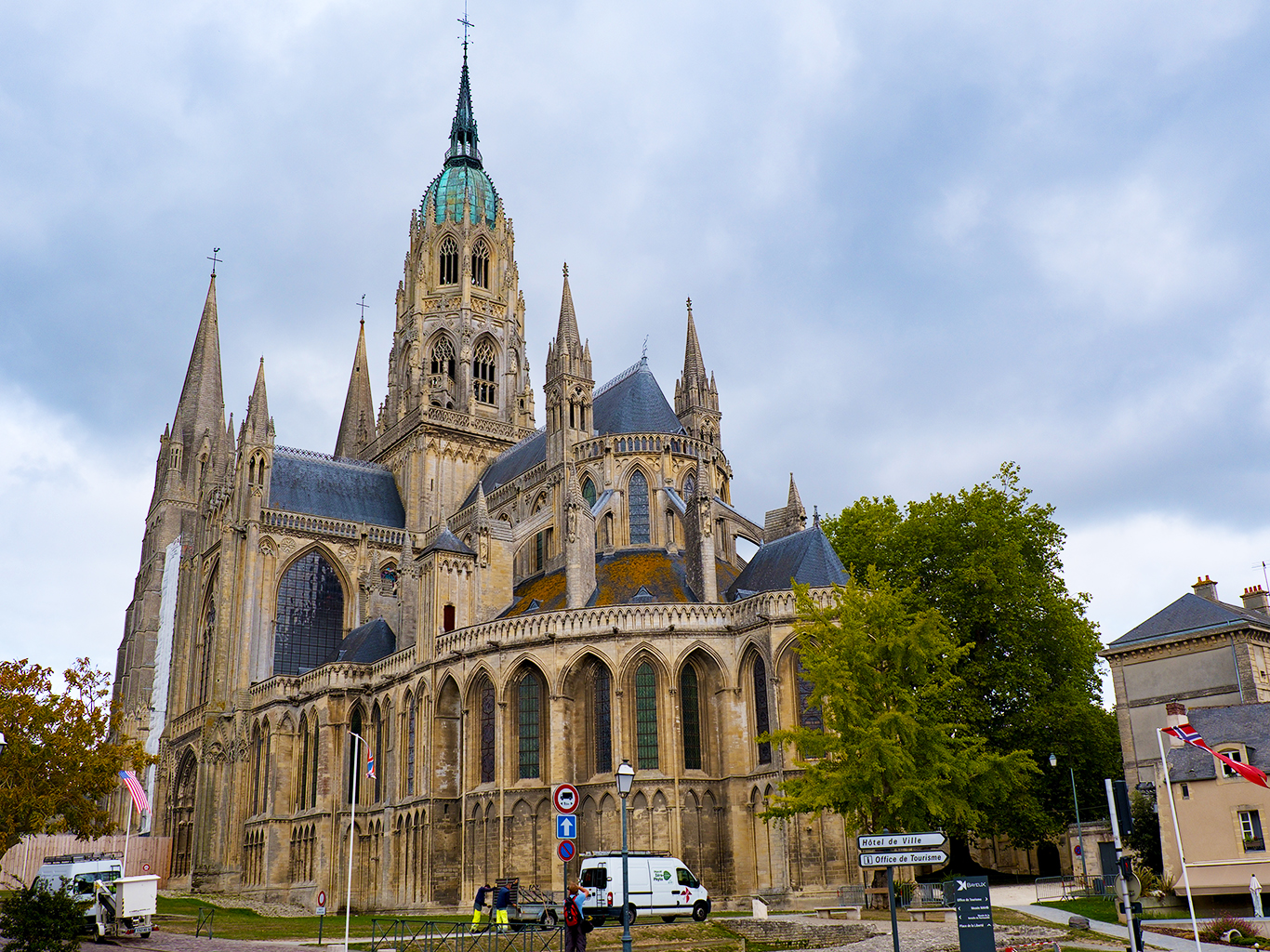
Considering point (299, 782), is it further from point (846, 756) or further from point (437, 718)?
point (846, 756)

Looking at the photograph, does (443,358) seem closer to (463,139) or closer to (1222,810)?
(463,139)

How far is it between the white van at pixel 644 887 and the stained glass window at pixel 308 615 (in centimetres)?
3329

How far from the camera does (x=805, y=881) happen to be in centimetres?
3562

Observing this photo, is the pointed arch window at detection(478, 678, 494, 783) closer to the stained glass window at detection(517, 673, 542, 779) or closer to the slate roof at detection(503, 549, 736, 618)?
the stained glass window at detection(517, 673, 542, 779)

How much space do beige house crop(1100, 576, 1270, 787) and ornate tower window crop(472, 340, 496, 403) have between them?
38.5 meters

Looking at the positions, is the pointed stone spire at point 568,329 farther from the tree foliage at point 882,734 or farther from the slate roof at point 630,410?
the tree foliage at point 882,734

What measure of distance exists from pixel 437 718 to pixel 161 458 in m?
51.8

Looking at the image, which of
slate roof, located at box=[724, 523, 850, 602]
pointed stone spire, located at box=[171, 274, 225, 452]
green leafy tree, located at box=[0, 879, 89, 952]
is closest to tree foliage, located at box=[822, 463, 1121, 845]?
slate roof, located at box=[724, 523, 850, 602]

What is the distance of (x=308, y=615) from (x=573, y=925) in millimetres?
42543

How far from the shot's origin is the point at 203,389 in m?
86.8

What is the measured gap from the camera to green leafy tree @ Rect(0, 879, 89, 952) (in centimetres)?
1785

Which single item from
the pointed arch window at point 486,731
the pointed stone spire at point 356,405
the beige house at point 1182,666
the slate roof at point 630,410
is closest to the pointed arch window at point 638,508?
the slate roof at point 630,410

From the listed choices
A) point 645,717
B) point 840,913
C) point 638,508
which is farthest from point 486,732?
point 840,913

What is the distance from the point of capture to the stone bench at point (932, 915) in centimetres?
2694
